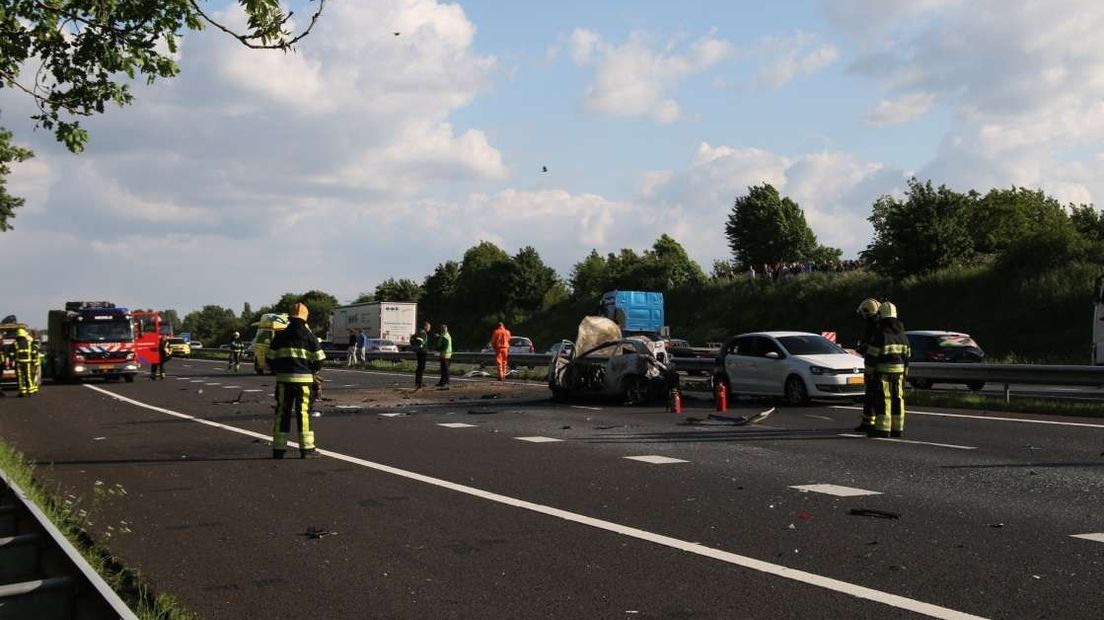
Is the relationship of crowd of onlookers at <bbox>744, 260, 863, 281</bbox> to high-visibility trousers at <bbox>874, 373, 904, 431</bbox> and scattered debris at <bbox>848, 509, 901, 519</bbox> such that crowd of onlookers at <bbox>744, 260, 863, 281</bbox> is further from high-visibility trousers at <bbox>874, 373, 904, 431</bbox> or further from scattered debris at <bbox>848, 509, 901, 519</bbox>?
scattered debris at <bbox>848, 509, 901, 519</bbox>

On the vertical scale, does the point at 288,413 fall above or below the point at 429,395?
above

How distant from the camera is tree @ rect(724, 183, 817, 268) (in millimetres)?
74938

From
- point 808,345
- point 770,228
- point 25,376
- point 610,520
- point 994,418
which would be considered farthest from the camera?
point 770,228

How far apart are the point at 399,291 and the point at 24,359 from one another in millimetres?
94530

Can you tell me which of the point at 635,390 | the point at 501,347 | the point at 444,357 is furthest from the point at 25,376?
the point at 635,390

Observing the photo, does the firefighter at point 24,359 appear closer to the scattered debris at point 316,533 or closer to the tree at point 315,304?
the scattered debris at point 316,533

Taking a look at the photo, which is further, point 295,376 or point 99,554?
point 295,376

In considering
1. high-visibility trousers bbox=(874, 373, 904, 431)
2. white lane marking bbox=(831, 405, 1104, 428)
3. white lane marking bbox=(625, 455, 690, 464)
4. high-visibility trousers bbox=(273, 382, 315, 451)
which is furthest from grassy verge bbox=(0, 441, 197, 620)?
white lane marking bbox=(831, 405, 1104, 428)

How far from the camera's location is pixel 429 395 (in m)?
24.5

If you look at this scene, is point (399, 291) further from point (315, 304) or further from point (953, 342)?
point (953, 342)

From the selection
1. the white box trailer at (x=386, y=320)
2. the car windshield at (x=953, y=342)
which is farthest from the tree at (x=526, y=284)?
the car windshield at (x=953, y=342)

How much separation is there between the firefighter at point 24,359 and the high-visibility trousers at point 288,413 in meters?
17.3

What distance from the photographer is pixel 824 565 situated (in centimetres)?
647

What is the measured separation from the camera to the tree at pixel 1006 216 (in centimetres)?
6216
